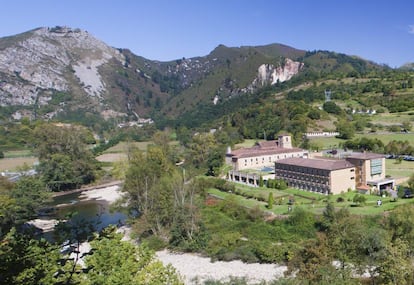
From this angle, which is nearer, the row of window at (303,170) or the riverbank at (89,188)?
the row of window at (303,170)

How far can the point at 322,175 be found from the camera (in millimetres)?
38844

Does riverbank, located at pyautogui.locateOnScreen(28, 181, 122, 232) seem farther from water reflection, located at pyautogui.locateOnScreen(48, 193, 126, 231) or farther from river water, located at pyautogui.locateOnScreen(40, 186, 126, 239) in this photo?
water reflection, located at pyautogui.locateOnScreen(48, 193, 126, 231)

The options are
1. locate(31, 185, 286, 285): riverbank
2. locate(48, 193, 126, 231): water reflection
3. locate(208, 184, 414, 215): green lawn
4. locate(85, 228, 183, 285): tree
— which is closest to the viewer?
locate(85, 228, 183, 285): tree

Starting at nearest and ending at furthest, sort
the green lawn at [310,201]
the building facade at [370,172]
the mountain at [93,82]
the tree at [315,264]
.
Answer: the tree at [315,264]
the green lawn at [310,201]
the building facade at [370,172]
the mountain at [93,82]

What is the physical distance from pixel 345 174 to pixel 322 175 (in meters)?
2.17

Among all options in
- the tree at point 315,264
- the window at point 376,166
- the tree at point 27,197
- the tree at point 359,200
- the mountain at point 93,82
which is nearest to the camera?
the tree at point 315,264

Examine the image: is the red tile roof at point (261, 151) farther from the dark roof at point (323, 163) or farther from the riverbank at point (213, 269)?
the riverbank at point (213, 269)

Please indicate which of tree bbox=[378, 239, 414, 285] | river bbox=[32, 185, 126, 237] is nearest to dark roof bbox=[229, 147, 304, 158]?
river bbox=[32, 185, 126, 237]

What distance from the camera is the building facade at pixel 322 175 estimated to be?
38250 mm

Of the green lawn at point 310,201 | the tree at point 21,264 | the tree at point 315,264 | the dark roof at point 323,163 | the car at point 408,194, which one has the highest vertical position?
the tree at point 21,264

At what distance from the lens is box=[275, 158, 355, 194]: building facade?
38250 mm

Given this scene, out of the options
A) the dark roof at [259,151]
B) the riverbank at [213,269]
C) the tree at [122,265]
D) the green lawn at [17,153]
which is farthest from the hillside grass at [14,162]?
the tree at [122,265]

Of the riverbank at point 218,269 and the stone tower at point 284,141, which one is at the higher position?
the stone tower at point 284,141

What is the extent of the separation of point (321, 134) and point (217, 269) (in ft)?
153
